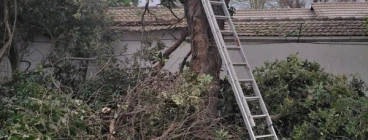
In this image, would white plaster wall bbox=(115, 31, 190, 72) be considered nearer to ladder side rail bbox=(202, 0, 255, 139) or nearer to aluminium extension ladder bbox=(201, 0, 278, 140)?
aluminium extension ladder bbox=(201, 0, 278, 140)

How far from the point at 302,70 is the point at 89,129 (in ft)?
12.5

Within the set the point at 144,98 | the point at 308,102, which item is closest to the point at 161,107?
the point at 144,98

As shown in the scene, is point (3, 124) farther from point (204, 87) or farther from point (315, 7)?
point (315, 7)

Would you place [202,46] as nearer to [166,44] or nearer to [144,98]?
[144,98]

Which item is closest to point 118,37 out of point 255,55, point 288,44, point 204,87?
point 255,55

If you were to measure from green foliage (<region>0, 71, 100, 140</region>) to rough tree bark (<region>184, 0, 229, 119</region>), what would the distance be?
200cm

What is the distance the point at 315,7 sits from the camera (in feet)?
44.6

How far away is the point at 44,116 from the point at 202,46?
2716 millimetres

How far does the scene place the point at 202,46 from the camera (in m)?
7.14

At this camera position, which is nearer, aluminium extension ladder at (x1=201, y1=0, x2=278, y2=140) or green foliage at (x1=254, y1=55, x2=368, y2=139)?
aluminium extension ladder at (x1=201, y1=0, x2=278, y2=140)

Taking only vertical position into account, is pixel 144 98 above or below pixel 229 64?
below

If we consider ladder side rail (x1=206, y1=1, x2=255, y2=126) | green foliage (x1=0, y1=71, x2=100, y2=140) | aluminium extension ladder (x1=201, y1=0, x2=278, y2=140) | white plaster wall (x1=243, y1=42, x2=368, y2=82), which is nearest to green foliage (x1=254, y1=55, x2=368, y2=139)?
aluminium extension ladder (x1=201, y1=0, x2=278, y2=140)

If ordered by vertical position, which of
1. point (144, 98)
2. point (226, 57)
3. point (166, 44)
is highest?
point (166, 44)

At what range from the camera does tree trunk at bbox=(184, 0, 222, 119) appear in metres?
7.09
